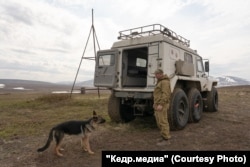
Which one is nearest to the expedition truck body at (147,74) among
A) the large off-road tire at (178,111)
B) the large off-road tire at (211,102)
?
the large off-road tire at (178,111)

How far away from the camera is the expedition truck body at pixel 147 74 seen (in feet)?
25.9

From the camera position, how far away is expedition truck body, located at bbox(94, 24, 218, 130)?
311 inches

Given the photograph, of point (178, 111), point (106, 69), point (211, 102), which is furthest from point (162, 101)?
point (211, 102)

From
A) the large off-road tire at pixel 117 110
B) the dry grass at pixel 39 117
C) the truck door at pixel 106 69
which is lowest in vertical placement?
the dry grass at pixel 39 117

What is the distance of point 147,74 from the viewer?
26.4 feet

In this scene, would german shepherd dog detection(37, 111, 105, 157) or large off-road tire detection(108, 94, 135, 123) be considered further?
large off-road tire detection(108, 94, 135, 123)

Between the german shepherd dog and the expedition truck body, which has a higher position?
the expedition truck body

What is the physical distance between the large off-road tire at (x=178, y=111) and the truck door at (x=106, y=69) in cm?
216

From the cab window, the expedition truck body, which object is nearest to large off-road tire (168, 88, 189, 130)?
the expedition truck body

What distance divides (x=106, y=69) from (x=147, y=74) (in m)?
1.63

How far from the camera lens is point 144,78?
1052 cm

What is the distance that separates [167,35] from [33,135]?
5482mm

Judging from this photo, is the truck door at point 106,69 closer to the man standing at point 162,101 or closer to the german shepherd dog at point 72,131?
the man standing at point 162,101

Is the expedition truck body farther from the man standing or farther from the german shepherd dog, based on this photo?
the german shepherd dog
